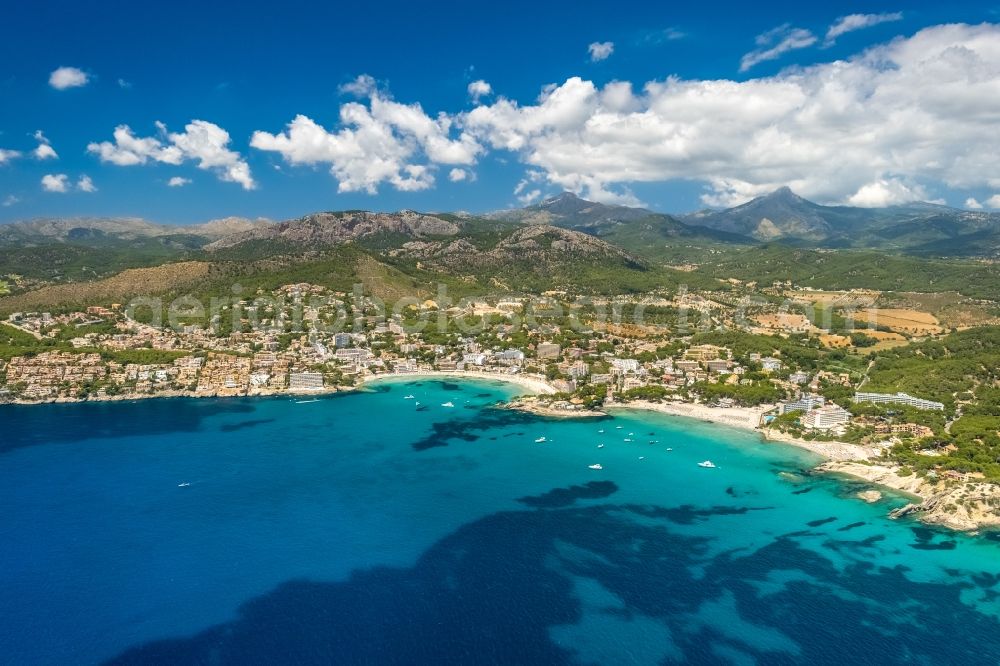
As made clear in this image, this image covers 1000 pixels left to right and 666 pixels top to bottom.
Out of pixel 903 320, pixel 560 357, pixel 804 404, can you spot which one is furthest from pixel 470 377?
pixel 903 320

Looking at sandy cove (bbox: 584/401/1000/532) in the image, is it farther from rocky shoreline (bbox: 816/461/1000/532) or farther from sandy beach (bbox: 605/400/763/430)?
sandy beach (bbox: 605/400/763/430)

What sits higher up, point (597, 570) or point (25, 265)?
point (25, 265)

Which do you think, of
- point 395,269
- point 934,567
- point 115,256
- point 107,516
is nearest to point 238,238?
point 115,256

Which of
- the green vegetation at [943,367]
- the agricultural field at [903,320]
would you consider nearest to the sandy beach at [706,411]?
the green vegetation at [943,367]

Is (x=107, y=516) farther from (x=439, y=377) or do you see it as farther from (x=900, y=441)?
(x=900, y=441)

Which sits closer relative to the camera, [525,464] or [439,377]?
[525,464]

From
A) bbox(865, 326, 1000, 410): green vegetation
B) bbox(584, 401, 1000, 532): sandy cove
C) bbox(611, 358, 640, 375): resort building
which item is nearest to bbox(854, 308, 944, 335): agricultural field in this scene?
bbox(865, 326, 1000, 410): green vegetation

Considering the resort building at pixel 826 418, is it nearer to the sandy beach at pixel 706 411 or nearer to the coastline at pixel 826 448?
the coastline at pixel 826 448

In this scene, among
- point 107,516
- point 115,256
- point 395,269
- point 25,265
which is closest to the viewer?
point 107,516
